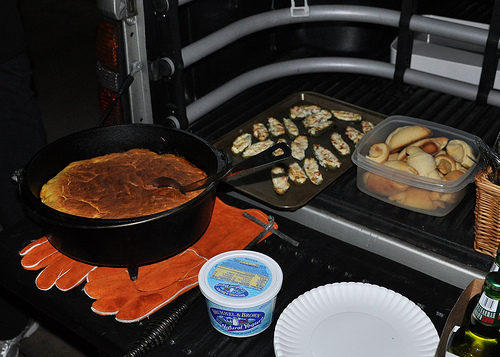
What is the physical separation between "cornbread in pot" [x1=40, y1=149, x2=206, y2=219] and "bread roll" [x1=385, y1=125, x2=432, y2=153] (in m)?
0.61

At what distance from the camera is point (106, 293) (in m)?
1.39

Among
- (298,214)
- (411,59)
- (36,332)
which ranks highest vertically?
(411,59)

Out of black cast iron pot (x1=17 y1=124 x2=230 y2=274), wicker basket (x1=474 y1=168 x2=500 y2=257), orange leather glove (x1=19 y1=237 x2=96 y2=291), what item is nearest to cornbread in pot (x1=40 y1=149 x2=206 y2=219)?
black cast iron pot (x1=17 y1=124 x2=230 y2=274)

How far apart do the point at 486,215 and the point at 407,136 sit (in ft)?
1.37

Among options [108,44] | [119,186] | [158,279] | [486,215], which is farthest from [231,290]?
[108,44]

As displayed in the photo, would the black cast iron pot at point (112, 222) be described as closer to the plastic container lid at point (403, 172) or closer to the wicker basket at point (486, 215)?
the plastic container lid at point (403, 172)

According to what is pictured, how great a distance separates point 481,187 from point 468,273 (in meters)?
0.23

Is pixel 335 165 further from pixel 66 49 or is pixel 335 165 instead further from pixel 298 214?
pixel 66 49

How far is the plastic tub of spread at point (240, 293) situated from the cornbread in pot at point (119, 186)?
214 mm

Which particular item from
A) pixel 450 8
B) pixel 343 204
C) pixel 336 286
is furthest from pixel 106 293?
pixel 450 8

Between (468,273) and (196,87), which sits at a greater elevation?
(196,87)

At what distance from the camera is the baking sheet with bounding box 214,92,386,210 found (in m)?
1.71

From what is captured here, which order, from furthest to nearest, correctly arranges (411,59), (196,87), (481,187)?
(411,59)
(196,87)
(481,187)

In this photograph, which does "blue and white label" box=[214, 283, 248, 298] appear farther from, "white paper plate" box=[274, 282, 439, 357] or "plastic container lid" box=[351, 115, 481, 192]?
"plastic container lid" box=[351, 115, 481, 192]
